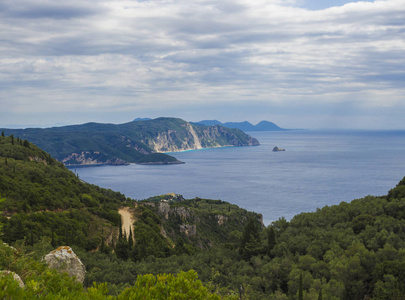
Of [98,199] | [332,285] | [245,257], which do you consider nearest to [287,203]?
[98,199]

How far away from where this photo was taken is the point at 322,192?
17388 cm

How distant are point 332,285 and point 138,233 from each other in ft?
132

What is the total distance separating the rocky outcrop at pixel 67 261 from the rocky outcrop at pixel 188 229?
64.1 m

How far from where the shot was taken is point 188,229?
9650 cm

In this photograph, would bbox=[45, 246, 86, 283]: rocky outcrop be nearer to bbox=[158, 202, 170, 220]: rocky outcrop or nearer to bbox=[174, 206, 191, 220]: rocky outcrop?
bbox=[158, 202, 170, 220]: rocky outcrop

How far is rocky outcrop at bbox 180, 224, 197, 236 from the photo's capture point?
313 feet

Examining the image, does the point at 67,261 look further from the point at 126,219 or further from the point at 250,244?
the point at 126,219

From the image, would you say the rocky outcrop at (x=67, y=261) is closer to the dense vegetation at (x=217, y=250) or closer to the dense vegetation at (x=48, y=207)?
the dense vegetation at (x=217, y=250)

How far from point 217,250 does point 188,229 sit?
47263mm

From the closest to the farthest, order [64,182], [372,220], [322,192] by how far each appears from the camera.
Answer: [372,220] → [64,182] → [322,192]

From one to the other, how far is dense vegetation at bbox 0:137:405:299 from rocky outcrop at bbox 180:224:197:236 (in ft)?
61.6

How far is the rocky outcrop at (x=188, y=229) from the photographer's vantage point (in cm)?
9526

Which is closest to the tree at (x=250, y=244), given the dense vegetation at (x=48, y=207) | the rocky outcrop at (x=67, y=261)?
the rocky outcrop at (x=67, y=261)

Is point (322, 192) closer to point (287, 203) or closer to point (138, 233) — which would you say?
point (287, 203)
